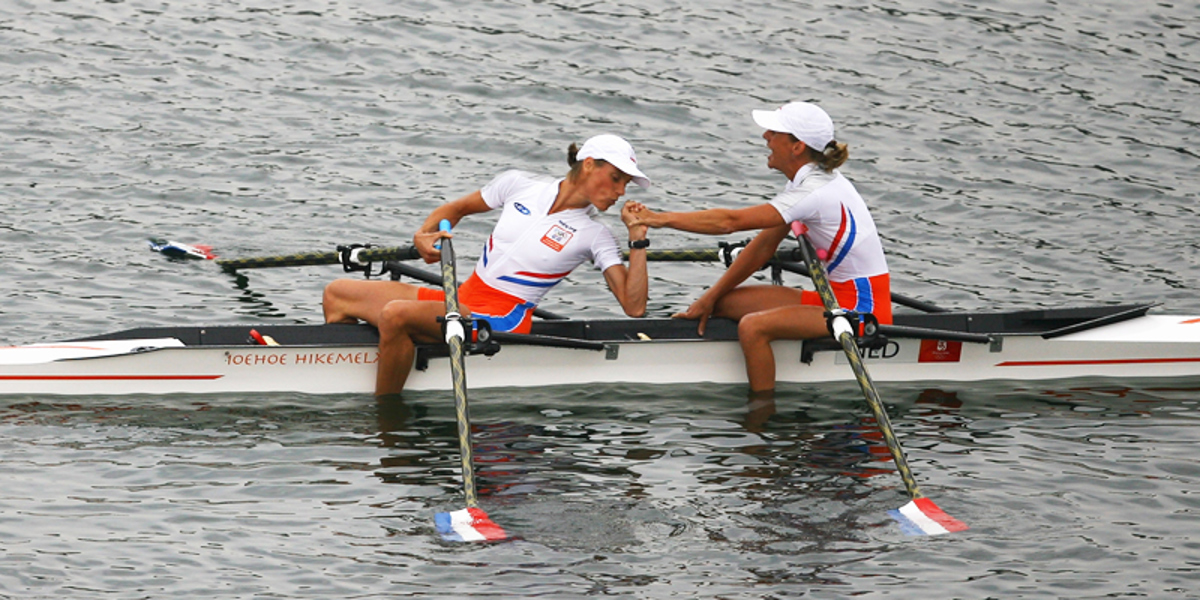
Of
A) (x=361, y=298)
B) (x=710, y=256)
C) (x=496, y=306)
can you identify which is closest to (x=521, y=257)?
(x=496, y=306)

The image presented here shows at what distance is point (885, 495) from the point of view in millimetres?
8117

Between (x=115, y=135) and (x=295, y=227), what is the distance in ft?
10.3

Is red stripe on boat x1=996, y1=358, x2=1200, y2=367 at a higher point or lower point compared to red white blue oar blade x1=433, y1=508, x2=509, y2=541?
higher

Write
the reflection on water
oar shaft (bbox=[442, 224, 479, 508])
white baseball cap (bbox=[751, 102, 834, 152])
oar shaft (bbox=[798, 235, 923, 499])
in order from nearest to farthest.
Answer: the reflection on water
oar shaft (bbox=[442, 224, 479, 508])
oar shaft (bbox=[798, 235, 923, 499])
white baseball cap (bbox=[751, 102, 834, 152])

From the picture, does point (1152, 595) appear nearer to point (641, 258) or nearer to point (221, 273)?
point (641, 258)

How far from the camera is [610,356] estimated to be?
9.90 metres

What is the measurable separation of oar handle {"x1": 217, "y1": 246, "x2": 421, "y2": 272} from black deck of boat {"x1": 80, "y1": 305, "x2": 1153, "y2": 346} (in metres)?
0.55

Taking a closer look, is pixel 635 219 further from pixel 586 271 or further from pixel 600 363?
pixel 586 271

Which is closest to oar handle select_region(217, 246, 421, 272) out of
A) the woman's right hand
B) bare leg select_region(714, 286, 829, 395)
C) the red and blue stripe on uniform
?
the woman's right hand

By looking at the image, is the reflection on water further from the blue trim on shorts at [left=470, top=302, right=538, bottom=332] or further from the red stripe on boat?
the blue trim on shorts at [left=470, top=302, right=538, bottom=332]

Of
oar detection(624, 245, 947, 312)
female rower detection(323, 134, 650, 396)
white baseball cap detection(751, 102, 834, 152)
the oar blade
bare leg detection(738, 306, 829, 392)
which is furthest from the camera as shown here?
the oar blade

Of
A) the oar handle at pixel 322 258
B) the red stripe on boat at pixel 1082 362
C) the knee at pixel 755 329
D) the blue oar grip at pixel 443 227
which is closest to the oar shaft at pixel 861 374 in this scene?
the knee at pixel 755 329

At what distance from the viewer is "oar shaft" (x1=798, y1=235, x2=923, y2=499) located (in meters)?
8.02

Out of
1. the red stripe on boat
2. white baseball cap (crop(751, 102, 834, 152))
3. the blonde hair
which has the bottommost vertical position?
the red stripe on boat
